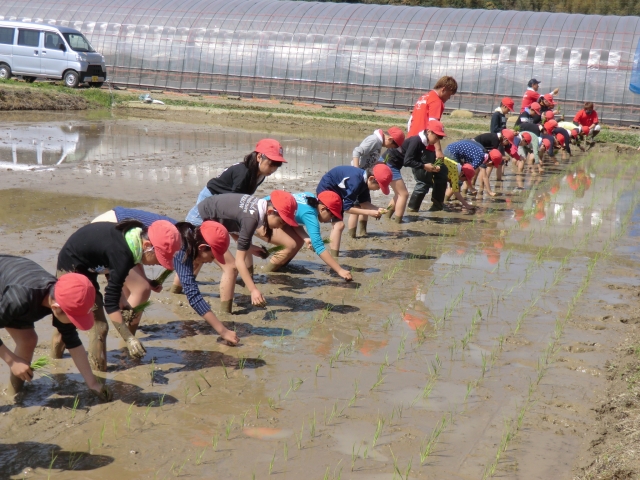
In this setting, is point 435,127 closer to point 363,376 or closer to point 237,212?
point 237,212

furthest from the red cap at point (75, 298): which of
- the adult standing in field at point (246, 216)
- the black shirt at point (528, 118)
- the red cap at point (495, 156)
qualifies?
the black shirt at point (528, 118)

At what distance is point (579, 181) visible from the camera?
14.6 m

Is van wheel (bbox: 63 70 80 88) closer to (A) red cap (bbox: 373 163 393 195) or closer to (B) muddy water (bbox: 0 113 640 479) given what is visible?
(B) muddy water (bbox: 0 113 640 479)

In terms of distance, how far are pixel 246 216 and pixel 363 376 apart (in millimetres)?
1721

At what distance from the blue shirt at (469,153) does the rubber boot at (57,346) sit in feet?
26.3

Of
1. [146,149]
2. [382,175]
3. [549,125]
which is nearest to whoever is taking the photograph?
[382,175]

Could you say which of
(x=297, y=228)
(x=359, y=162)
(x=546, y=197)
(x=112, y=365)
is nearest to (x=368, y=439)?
(x=112, y=365)

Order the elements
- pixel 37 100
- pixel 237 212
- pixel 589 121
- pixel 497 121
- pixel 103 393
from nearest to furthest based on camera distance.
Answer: pixel 103 393 → pixel 237 212 → pixel 497 121 → pixel 589 121 → pixel 37 100

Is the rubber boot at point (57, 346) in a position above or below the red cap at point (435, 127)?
below

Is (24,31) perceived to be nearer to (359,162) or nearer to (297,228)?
→ (359,162)

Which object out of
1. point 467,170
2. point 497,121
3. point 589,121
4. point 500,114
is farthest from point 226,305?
point 589,121

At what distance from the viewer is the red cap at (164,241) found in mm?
4516

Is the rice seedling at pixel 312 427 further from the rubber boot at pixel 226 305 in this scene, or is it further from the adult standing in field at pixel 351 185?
the adult standing in field at pixel 351 185

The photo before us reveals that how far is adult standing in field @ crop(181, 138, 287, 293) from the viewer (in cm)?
644
